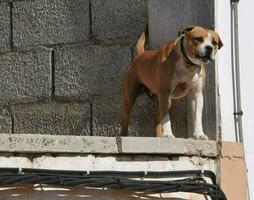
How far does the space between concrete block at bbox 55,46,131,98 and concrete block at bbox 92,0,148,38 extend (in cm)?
11

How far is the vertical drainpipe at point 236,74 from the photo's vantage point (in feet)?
18.0

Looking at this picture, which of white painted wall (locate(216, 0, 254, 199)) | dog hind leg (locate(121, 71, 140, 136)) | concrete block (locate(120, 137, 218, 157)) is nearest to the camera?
concrete block (locate(120, 137, 218, 157))

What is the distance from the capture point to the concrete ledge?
443 cm

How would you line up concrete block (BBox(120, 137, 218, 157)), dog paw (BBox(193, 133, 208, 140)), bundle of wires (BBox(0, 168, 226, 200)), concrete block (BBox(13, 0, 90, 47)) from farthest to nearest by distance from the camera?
1. concrete block (BBox(13, 0, 90, 47))
2. dog paw (BBox(193, 133, 208, 140))
3. concrete block (BBox(120, 137, 218, 157))
4. bundle of wires (BBox(0, 168, 226, 200))

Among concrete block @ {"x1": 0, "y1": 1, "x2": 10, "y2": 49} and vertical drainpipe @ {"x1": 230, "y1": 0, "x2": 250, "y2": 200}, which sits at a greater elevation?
concrete block @ {"x1": 0, "y1": 1, "x2": 10, "y2": 49}

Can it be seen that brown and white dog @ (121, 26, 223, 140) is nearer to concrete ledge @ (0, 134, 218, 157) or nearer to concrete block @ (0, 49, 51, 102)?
concrete ledge @ (0, 134, 218, 157)

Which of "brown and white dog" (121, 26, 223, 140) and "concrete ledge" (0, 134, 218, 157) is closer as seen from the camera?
"concrete ledge" (0, 134, 218, 157)

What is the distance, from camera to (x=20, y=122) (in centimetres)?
609

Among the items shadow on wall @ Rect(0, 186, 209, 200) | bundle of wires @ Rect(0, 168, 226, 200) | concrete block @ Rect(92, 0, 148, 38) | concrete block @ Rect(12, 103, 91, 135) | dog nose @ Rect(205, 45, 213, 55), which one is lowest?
shadow on wall @ Rect(0, 186, 209, 200)

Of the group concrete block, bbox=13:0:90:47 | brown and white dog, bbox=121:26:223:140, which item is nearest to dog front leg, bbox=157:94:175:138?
brown and white dog, bbox=121:26:223:140

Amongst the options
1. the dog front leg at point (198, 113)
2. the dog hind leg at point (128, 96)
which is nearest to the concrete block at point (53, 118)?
the dog hind leg at point (128, 96)

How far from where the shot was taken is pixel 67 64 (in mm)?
5930

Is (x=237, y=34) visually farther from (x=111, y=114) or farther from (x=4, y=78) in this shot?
(x=4, y=78)

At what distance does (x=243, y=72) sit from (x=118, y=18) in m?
0.97
